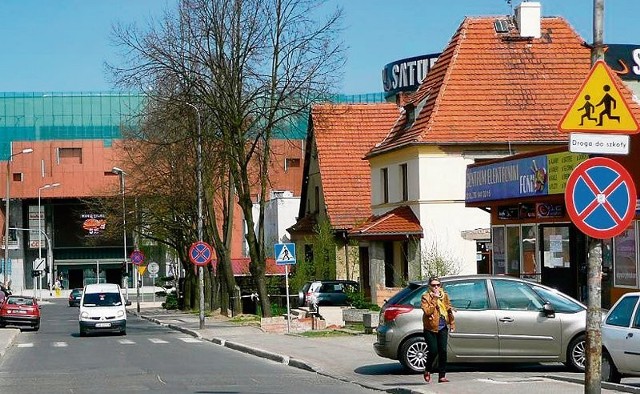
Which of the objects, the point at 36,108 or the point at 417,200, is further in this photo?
the point at 36,108

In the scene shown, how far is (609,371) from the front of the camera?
1695cm

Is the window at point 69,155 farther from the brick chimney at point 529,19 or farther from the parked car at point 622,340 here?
the parked car at point 622,340

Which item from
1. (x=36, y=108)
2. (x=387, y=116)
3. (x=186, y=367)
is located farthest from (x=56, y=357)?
(x=36, y=108)

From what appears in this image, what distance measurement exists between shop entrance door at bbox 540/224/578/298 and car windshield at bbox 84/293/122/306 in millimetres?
17920

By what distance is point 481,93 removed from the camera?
43844 millimetres

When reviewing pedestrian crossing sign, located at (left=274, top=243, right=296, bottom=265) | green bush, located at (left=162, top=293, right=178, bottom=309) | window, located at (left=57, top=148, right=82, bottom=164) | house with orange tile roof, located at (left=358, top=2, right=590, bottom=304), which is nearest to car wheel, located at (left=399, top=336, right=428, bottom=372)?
pedestrian crossing sign, located at (left=274, top=243, right=296, bottom=265)

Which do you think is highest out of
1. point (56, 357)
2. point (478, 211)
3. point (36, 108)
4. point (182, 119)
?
point (36, 108)

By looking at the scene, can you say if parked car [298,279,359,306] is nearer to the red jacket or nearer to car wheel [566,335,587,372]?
car wheel [566,335,587,372]

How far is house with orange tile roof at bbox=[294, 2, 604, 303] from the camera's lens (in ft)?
139

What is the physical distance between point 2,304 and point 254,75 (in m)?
16.4

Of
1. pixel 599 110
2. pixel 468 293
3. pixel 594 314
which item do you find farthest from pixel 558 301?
pixel 599 110

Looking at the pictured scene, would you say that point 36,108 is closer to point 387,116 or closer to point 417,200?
point 387,116

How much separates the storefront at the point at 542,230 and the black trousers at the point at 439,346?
28.6 ft

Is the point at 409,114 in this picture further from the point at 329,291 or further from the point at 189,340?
the point at 189,340
